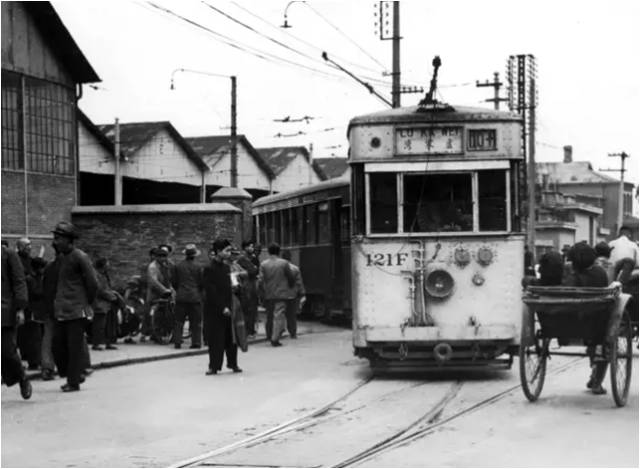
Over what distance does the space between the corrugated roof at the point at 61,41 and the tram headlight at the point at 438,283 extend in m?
13.9

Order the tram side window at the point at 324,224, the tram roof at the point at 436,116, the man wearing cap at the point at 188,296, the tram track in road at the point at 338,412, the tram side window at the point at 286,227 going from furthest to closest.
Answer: the tram side window at the point at 286,227
the tram side window at the point at 324,224
the man wearing cap at the point at 188,296
the tram roof at the point at 436,116
the tram track in road at the point at 338,412

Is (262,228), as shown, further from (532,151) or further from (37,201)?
(532,151)

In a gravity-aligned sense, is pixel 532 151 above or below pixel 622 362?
above

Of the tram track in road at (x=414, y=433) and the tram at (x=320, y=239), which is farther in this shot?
the tram at (x=320, y=239)

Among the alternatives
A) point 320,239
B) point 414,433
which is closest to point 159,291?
point 320,239

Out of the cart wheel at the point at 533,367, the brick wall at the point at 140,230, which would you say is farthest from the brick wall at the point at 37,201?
→ the cart wheel at the point at 533,367

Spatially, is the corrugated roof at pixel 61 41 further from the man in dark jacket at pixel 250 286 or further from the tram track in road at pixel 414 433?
the tram track in road at pixel 414 433

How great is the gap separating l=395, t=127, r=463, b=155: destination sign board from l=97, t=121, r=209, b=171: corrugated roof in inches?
1436

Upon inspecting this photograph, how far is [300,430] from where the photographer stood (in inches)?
416

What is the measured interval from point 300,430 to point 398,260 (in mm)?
4716

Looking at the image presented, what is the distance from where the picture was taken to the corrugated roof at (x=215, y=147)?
199 ft

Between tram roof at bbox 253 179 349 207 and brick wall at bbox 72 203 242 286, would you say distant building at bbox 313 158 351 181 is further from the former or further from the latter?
brick wall at bbox 72 203 242 286

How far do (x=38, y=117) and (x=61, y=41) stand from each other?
173 cm

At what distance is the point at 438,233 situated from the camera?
48.9 ft
